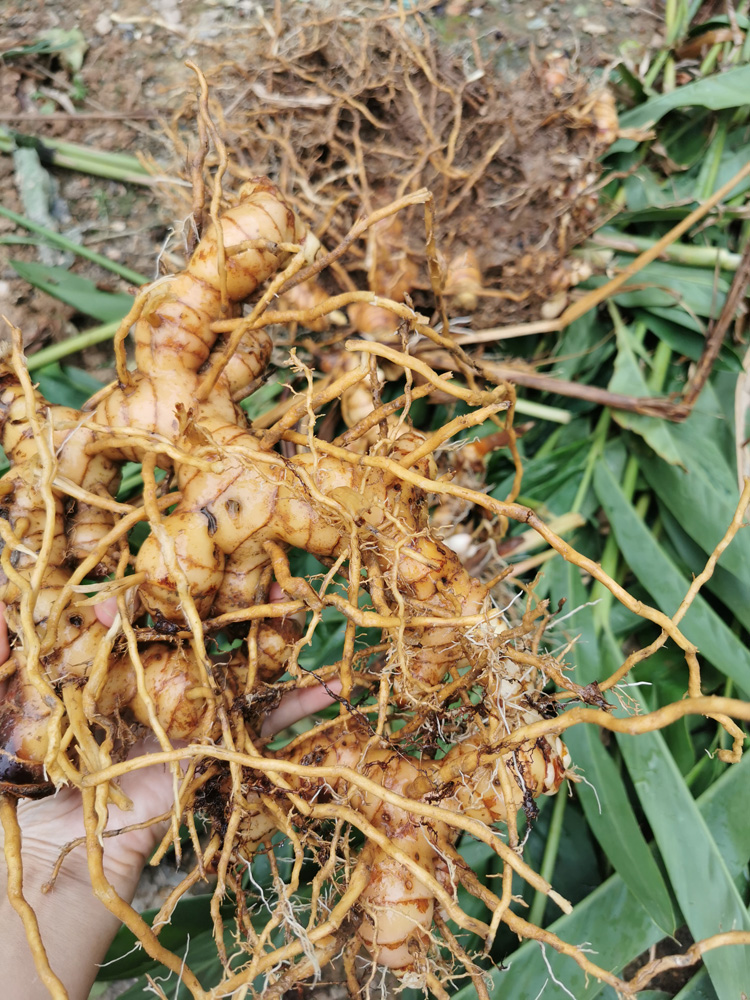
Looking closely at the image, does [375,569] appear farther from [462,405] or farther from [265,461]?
[462,405]

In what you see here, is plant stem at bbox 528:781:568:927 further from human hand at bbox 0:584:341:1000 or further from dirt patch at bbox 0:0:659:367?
dirt patch at bbox 0:0:659:367

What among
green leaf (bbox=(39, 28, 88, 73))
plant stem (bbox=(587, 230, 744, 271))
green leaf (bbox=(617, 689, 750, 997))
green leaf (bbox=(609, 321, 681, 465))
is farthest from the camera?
green leaf (bbox=(39, 28, 88, 73))

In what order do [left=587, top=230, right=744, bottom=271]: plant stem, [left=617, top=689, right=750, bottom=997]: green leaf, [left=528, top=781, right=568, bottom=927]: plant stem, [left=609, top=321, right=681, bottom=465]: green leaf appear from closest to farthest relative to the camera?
1. [left=617, top=689, right=750, bottom=997]: green leaf
2. [left=528, top=781, right=568, bottom=927]: plant stem
3. [left=609, top=321, right=681, bottom=465]: green leaf
4. [left=587, top=230, right=744, bottom=271]: plant stem

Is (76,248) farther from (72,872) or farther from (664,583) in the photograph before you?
(664,583)

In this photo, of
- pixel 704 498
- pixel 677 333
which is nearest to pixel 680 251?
pixel 677 333

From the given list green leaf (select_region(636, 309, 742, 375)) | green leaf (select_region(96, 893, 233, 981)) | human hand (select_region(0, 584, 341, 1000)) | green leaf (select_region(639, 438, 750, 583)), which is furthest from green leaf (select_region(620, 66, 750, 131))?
green leaf (select_region(96, 893, 233, 981))
